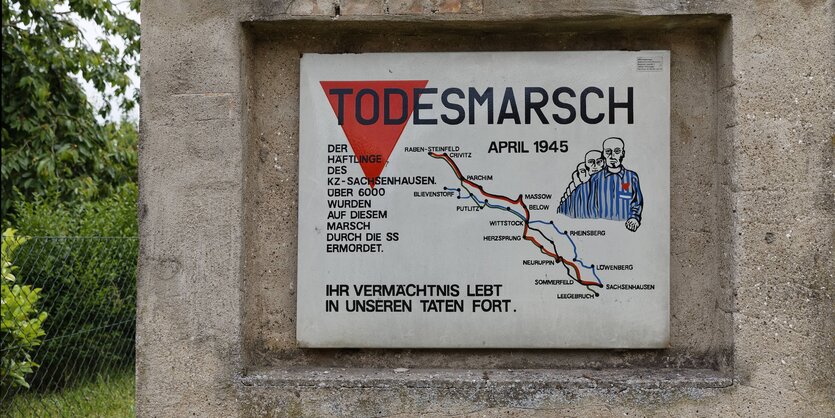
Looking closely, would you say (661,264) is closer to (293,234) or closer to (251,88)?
(293,234)

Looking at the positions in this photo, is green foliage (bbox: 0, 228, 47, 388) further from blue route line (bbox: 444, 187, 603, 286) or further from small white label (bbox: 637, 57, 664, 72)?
small white label (bbox: 637, 57, 664, 72)

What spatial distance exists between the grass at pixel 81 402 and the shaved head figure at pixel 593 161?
4.36 metres

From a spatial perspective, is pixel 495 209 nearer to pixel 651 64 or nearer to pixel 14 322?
pixel 651 64

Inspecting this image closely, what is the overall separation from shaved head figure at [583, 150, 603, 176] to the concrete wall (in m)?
0.34

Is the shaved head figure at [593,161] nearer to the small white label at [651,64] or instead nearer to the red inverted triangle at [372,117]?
the small white label at [651,64]

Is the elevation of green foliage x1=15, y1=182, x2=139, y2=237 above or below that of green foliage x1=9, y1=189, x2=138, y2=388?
above

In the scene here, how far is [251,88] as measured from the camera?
332 centimetres

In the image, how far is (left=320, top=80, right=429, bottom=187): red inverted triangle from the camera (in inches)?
129

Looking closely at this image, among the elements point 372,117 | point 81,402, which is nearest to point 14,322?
point 81,402

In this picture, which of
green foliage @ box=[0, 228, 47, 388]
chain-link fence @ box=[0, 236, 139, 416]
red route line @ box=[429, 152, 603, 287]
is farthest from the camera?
chain-link fence @ box=[0, 236, 139, 416]

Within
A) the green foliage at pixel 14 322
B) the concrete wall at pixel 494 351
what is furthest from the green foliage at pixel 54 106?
the concrete wall at pixel 494 351

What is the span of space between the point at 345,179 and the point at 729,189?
1610 millimetres

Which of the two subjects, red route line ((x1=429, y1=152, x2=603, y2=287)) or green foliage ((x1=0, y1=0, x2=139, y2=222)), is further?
green foliage ((x1=0, y1=0, x2=139, y2=222))

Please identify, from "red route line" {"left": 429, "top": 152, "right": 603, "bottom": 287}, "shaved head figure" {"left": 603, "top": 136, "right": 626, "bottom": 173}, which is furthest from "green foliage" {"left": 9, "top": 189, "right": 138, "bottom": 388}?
"shaved head figure" {"left": 603, "top": 136, "right": 626, "bottom": 173}
